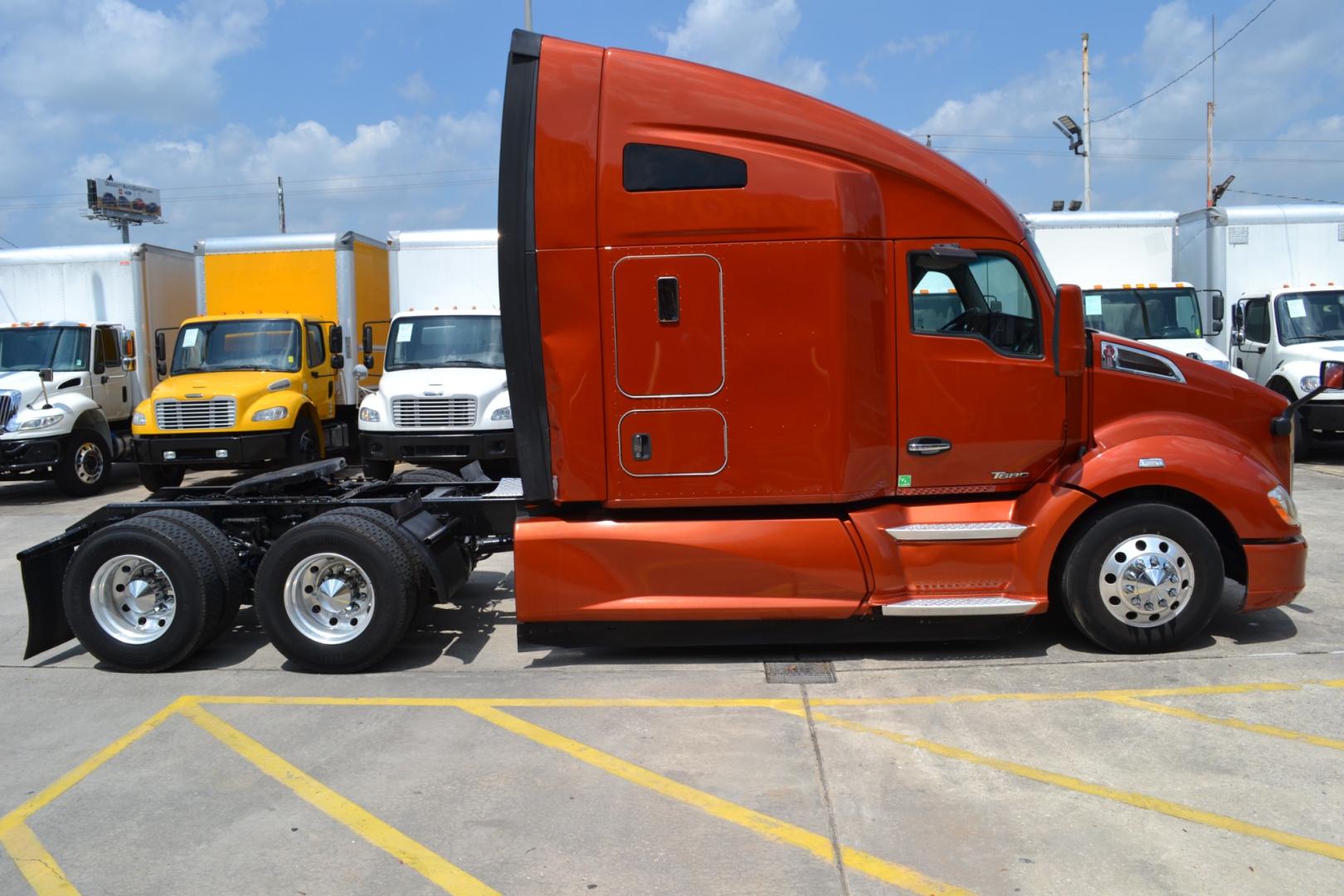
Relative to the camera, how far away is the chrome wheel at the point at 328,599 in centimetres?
617

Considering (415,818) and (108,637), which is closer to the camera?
(415,818)

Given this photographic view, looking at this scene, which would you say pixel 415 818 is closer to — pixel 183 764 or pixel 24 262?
pixel 183 764

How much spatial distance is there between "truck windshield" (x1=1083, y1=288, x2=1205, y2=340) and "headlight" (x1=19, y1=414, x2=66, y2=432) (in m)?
14.1

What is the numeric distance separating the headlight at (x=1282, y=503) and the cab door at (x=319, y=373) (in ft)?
38.1

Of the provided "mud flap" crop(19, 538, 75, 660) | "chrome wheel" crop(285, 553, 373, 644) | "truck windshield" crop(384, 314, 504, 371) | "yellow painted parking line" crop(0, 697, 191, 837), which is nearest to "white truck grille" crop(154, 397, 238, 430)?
"truck windshield" crop(384, 314, 504, 371)

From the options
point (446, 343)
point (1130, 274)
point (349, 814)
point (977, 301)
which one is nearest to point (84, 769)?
point (349, 814)

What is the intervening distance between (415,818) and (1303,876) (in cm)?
336

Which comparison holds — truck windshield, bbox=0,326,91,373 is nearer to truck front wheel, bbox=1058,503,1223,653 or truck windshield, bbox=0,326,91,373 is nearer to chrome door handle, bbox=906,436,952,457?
chrome door handle, bbox=906,436,952,457

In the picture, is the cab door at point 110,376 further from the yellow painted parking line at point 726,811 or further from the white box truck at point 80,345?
the yellow painted parking line at point 726,811

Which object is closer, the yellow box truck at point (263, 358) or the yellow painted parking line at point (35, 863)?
the yellow painted parking line at point (35, 863)

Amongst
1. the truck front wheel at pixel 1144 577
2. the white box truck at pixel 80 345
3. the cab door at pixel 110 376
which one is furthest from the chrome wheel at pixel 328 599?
the cab door at pixel 110 376

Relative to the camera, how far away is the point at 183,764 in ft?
16.3

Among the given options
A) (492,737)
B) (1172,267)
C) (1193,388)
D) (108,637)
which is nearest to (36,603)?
(108,637)

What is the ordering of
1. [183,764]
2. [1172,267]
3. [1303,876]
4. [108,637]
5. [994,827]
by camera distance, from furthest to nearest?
1. [1172,267]
2. [108,637]
3. [183,764]
4. [994,827]
5. [1303,876]
